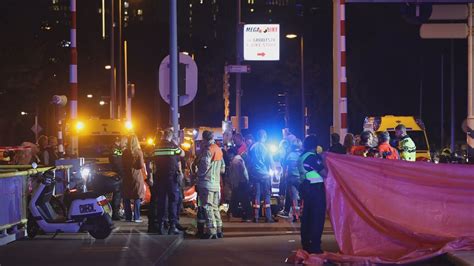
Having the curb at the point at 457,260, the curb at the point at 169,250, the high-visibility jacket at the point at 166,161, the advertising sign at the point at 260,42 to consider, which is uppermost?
the advertising sign at the point at 260,42

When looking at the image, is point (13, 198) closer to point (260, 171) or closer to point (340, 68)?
point (260, 171)

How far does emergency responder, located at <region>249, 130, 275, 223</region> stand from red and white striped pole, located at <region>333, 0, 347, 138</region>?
203 cm

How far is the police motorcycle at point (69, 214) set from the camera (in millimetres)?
12461

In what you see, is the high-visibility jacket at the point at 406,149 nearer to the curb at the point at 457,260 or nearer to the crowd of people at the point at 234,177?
the crowd of people at the point at 234,177

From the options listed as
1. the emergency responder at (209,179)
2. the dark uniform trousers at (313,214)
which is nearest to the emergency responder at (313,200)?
the dark uniform trousers at (313,214)

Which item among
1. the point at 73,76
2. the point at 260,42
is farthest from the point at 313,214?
the point at 260,42

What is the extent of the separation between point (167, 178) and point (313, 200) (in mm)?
3550

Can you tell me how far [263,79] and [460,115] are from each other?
636 inches

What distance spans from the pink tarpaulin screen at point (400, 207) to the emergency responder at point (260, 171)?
5132 mm

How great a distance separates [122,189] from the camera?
15539 millimetres

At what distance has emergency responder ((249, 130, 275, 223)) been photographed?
15.8 metres

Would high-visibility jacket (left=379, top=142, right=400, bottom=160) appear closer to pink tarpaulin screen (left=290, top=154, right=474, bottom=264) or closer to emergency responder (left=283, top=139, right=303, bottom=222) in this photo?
emergency responder (left=283, top=139, right=303, bottom=222)

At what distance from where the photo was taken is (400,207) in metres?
10.5

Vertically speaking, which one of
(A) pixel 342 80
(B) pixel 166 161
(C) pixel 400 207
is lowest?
(C) pixel 400 207
